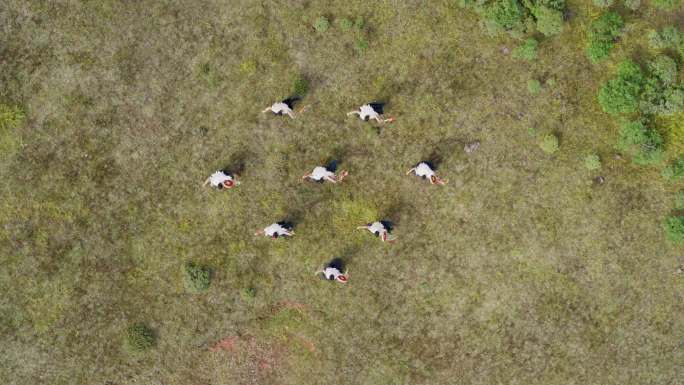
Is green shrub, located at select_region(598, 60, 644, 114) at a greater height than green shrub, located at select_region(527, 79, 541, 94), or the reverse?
green shrub, located at select_region(598, 60, 644, 114)

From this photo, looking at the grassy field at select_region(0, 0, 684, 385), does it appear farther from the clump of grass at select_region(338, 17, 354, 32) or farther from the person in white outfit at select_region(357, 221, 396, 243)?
the person in white outfit at select_region(357, 221, 396, 243)

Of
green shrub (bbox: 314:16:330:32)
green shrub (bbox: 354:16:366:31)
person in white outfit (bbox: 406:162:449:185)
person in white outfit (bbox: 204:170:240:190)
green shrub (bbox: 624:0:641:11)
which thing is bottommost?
person in white outfit (bbox: 204:170:240:190)

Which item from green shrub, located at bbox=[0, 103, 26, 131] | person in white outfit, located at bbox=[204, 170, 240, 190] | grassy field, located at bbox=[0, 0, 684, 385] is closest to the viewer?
person in white outfit, located at bbox=[204, 170, 240, 190]

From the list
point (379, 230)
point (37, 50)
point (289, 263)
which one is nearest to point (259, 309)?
point (289, 263)

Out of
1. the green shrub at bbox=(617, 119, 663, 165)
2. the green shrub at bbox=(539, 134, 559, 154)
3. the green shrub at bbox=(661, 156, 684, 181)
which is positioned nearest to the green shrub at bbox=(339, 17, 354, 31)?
the green shrub at bbox=(539, 134, 559, 154)

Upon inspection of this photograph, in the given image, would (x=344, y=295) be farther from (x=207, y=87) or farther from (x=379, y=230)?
(x=207, y=87)

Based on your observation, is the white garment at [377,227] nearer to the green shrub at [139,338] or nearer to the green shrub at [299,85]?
the green shrub at [299,85]
